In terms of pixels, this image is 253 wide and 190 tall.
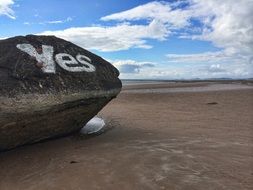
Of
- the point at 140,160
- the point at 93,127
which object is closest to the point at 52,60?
the point at 140,160

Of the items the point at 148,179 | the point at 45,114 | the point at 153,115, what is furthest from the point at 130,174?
the point at 153,115

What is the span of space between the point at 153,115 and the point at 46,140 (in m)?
5.62

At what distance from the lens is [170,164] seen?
21.3ft

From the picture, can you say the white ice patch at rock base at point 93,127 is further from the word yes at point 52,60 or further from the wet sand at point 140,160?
the word yes at point 52,60

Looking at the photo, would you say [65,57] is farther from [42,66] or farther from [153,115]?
[153,115]

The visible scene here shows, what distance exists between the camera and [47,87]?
23.6 ft

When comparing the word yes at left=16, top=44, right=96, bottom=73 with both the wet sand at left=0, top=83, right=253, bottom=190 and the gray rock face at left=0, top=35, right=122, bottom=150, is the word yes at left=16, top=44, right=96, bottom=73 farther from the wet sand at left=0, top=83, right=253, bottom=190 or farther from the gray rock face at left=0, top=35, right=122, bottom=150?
the wet sand at left=0, top=83, right=253, bottom=190

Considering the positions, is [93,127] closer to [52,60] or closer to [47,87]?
[52,60]

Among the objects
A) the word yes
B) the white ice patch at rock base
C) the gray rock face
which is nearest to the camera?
the gray rock face

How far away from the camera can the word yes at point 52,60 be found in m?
7.65

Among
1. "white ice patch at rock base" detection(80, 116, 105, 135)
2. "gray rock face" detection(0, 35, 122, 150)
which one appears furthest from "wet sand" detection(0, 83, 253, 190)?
"gray rock face" detection(0, 35, 122, 150)

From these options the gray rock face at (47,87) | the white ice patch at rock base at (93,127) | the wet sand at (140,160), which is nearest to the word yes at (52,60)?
the gray rock face at (47,87)

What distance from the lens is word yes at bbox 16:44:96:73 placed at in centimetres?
765

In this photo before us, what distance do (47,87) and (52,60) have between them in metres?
0.88
